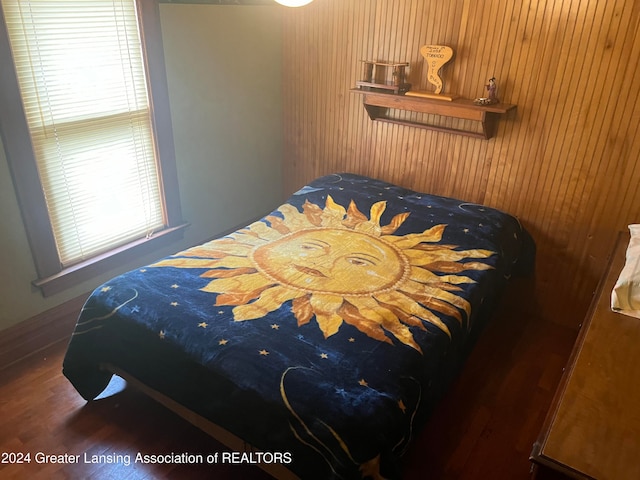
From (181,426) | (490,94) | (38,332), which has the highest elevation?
(490,94)

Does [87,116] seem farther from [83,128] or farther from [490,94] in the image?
[490,94]

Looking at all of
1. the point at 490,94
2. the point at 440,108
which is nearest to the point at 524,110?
the point at 490,94

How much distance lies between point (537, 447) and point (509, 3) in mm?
2086

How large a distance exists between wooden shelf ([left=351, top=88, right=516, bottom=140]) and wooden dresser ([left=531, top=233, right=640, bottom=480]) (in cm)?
120

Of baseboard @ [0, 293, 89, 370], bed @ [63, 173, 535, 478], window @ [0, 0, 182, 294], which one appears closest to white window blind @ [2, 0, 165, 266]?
window @ [0, 0, 182, 294]

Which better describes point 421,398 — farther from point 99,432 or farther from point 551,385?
point 99,432

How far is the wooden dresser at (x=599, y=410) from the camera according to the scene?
1163 mm

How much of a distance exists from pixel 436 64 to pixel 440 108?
24cm

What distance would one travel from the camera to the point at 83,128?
2316 millimetres

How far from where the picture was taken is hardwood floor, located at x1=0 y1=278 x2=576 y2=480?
1804 mm

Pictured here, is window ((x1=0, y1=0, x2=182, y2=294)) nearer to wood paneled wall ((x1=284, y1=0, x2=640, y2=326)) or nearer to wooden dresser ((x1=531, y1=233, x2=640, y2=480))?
wood paneled wall ((x1=284, y1=0, x2=640, y2=326))

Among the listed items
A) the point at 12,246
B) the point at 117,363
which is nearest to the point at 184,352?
the point at 117,363

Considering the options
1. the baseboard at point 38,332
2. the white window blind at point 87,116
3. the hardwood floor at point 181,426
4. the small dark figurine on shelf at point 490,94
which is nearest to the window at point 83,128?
the white window blind at point 87,116

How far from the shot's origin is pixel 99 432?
1.94 m
